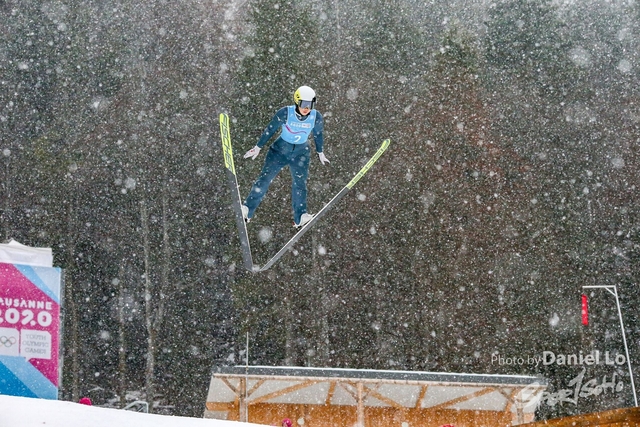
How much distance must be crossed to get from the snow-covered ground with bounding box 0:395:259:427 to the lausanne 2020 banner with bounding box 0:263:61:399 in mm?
2798

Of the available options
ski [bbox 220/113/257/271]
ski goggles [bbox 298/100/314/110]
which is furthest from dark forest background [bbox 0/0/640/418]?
ski goggles [bbox 298/100/314/110]

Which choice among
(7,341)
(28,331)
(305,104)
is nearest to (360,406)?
(305,104)

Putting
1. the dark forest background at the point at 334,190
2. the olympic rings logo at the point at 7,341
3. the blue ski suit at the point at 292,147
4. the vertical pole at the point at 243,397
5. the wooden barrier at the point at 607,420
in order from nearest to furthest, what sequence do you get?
1. the wooden barrier at the point at 607,420
2. the olympic rings logo at the point at 7,341
3. the blue ski suit at the point at 292,147
4. the vertical pole at the point at 243,397
5. the dark forest background at the point at 334,190

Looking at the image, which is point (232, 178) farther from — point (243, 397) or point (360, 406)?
point (360, 406)

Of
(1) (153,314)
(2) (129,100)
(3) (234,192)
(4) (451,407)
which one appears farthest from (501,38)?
(3) (234,192)

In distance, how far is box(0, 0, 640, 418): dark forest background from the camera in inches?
837

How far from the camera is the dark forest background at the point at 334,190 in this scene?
2125cm

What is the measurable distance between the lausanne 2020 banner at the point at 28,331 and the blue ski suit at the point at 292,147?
2.47m

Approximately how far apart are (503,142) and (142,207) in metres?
10.1

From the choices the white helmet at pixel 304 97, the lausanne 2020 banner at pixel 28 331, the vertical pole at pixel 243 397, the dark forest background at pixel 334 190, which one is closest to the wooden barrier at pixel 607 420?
the lausanne 2020 banner at pixel 28 331

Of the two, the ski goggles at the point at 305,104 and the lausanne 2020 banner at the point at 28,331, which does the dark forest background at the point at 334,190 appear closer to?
the ski goggles at the point at 305,104

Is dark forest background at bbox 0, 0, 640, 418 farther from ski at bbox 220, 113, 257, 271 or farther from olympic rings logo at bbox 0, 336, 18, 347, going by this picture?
olympic rings logo at bbox 0, 336, 18, 347

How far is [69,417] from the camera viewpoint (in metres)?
3.92

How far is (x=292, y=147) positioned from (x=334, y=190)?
45.8ft
